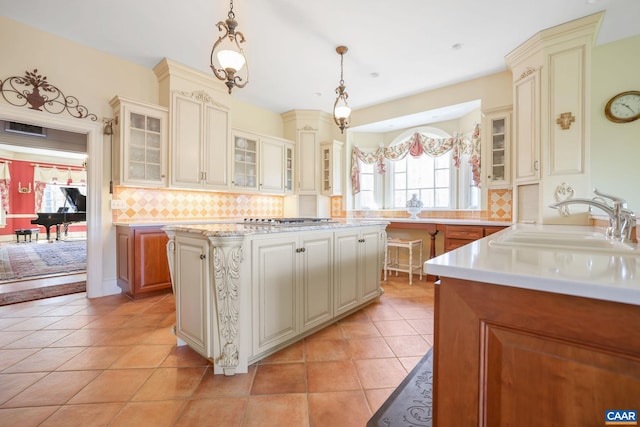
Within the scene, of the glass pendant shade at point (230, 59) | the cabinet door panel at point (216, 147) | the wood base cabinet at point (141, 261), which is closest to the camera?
the glass pendant shade at point (230, 59)

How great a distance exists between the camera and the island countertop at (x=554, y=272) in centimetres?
54

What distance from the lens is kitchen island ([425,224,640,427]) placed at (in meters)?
0.55

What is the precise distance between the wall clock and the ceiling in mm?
612

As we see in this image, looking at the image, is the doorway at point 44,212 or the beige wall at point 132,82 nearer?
the beige wall at point 132,82

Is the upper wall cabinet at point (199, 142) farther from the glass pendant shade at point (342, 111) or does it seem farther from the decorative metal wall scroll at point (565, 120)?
the decorative metal wall scroll at point (565, 120)

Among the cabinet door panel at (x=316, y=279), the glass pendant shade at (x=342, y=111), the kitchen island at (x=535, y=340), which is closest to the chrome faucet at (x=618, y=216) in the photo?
the kitchen island at (x=535, y=340)

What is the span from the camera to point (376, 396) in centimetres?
154

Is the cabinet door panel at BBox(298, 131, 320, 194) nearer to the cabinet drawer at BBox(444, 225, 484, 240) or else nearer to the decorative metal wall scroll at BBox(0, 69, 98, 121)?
the cabinet drawer at BBox(444, 225, 484, 240)

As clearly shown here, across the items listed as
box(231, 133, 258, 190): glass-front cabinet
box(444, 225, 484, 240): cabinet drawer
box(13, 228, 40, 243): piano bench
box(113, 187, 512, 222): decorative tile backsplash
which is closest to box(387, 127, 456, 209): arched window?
box(113, 187, 512, 222): decorative tile backsplash

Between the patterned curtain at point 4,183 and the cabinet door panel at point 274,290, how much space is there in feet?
33.4

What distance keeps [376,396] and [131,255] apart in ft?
9.50

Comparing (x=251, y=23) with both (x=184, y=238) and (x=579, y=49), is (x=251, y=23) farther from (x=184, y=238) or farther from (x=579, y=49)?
(x=579, y=49)

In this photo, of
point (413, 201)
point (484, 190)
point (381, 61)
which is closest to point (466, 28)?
point (381, 61)

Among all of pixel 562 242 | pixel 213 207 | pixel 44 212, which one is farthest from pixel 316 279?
pixel 44 212
